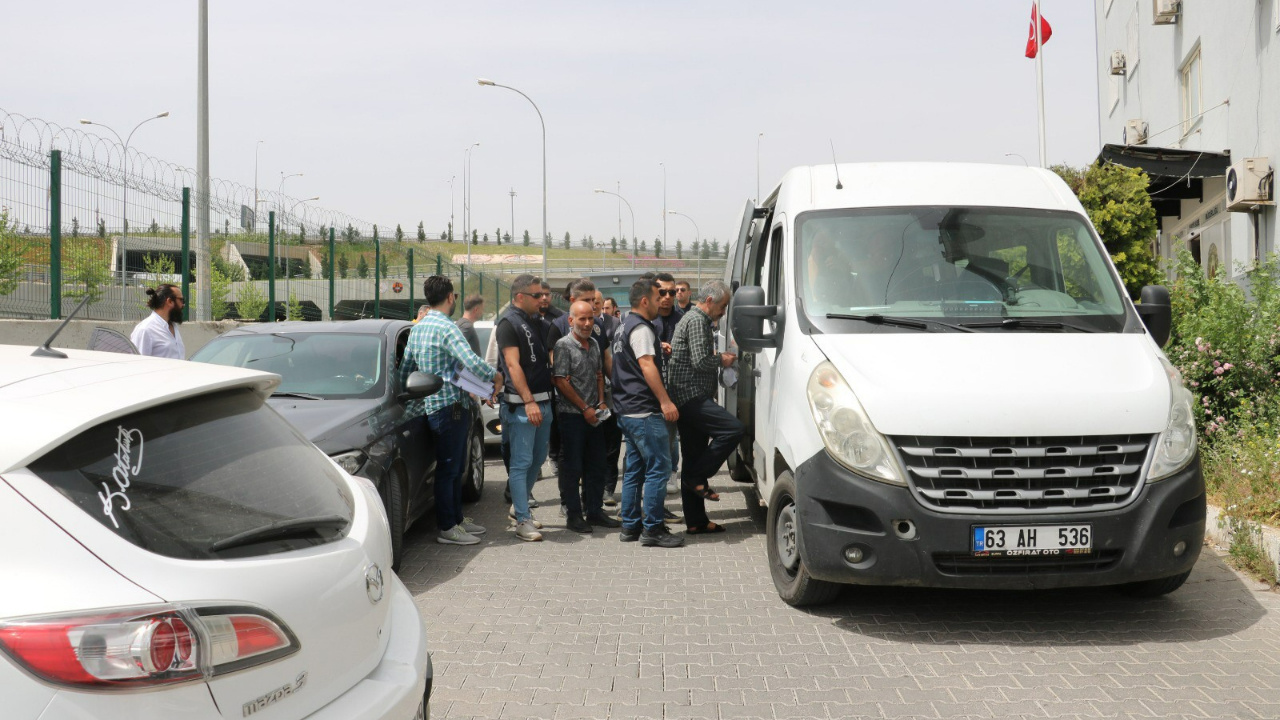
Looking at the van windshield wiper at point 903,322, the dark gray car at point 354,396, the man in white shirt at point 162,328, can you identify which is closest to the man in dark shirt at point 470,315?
the dark gray car at point 354,396

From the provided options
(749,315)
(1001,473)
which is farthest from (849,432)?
(749,315)

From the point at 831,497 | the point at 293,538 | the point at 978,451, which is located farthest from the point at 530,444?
the point at 293,538

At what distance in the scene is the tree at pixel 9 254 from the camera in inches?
397

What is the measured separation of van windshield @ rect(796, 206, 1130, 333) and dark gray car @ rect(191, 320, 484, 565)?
278 centimetres

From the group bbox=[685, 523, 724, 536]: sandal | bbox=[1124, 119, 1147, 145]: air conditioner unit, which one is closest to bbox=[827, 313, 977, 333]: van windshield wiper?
bbox=[685, 523, 724, 536]: sandal

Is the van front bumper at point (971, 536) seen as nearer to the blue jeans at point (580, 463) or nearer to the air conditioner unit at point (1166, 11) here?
the blue jeans at point (580, 463)

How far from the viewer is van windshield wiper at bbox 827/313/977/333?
20.2 ft

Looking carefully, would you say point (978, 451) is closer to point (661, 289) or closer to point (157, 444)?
point (157, 444)

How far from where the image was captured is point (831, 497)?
560 centimetres

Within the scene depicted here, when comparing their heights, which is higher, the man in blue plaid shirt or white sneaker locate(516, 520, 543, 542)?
the man in blue plaid shirt

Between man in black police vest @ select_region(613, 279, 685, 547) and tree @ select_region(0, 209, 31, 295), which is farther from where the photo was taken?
tree @ select_region(0, 209, 31, 295)

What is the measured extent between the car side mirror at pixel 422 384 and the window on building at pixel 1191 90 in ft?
52.6

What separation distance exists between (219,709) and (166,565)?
287mm

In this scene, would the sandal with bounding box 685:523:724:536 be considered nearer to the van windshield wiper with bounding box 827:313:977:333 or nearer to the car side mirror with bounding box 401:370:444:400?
the car side mirror with bounding box 401:370:444:400
